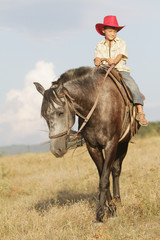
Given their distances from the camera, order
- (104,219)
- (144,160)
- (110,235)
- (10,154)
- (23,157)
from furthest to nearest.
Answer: (10,154), (23,157), (144,160), (104,219), (110,235)

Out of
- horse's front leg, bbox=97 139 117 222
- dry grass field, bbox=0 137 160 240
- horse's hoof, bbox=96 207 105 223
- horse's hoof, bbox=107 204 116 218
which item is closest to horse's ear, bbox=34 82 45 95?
horse's front leg, bbox=97 139 117 222

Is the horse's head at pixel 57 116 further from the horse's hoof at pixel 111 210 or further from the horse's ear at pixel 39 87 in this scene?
Answer: the horse's hoof at pixel 111 210

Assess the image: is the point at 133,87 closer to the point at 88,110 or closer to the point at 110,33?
the point at 110,33

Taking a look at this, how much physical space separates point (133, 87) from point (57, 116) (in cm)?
208

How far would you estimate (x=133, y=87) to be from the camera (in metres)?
6.30

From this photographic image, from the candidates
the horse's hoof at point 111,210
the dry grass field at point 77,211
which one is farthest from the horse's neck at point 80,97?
the horse's hoof at point 111,210

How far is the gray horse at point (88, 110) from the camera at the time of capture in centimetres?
486

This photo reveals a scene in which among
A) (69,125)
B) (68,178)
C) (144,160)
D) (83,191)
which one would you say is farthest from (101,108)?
(144,160)

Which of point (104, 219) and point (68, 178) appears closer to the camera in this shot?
point (104, 219)

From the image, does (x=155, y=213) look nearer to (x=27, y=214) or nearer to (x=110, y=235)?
(x=110, y=235)

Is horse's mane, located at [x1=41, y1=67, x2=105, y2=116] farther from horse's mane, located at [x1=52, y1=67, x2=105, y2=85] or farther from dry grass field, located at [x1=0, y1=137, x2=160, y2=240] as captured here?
dry grass field, located at [x1=0, y1=137, x2=160, y2=240]

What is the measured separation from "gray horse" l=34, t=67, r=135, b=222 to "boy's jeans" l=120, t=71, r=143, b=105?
1.57 ft

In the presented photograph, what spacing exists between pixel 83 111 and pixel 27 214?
2389mm

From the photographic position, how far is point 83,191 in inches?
355
